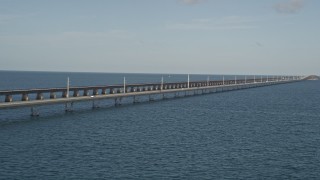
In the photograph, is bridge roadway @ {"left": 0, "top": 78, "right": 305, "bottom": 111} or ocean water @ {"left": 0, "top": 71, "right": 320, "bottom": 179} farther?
bridge roadway @ {"left": 0, "top": 78, "right": 305, "bottom": 111}

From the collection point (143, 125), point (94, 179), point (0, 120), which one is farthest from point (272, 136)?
point (0, 120)

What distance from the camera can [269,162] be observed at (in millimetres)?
23484

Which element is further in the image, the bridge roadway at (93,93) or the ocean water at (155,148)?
the bridge roadway at (93,93)

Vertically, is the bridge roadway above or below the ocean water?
above

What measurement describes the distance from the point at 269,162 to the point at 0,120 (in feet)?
87.0

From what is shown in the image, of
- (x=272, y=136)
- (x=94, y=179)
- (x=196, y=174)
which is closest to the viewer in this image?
(x=94, y=179)

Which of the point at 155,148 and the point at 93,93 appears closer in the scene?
the point at 155,148

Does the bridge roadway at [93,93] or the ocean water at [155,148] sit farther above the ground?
the bridge roadway at [93,93]

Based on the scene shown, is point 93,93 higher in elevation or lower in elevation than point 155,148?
higher

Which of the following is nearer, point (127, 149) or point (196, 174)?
point (196, 174)

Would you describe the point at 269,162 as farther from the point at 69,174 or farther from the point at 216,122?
the point at 216,122

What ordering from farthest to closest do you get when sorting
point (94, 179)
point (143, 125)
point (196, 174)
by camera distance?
1. point (143, 125)
2. point (196, 174)
3. point (94, 179)

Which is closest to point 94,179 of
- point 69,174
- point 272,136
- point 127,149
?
point 69,174

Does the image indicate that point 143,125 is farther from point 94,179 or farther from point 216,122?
point 94,179
